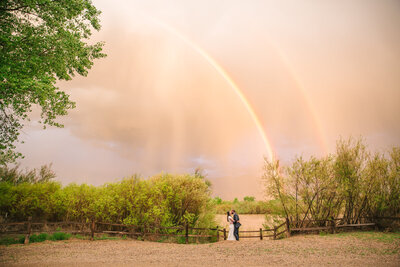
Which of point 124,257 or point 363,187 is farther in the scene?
point 363,187

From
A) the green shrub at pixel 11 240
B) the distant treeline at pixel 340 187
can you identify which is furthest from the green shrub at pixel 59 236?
the distant treeline at pixel 340 187

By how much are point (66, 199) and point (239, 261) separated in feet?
41.5

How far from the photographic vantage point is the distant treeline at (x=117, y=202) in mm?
16297

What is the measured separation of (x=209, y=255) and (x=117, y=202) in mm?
8324

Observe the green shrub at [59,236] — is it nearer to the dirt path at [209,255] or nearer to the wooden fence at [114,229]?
the wooden fence at [114,229]

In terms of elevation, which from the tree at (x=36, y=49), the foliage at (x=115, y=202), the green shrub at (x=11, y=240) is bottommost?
the green shrub at (x=11, y=240)

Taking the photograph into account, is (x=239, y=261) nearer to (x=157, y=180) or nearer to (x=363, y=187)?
(x=157, y=180)

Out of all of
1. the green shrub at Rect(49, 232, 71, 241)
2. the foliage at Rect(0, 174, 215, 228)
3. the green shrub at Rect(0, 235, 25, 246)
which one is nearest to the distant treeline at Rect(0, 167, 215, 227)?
the foliage at Rect(0, 174, 215, 228)

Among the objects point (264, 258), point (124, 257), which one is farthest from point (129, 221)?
point (264, 258)

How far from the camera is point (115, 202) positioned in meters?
16.4

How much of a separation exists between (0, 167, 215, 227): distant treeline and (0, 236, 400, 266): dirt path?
3.07m

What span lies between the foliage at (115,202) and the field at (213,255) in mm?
2767

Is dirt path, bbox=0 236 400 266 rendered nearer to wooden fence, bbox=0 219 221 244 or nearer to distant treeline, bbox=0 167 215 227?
wooden fence, bbox=0 219 221 244

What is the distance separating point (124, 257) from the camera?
10.2 meters
